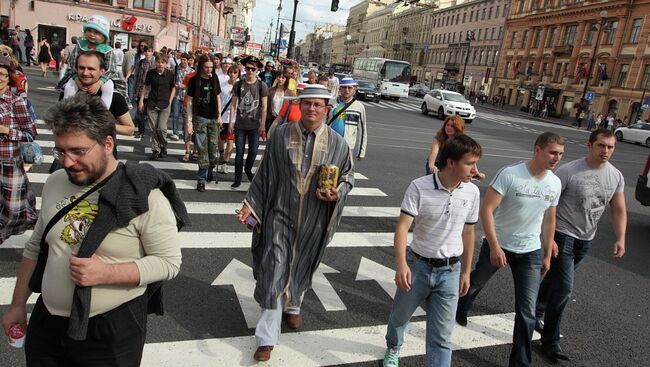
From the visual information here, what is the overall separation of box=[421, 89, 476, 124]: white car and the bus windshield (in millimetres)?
11559

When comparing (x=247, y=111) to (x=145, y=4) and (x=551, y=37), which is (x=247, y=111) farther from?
(x=551, y=37)

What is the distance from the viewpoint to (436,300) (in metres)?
3.11

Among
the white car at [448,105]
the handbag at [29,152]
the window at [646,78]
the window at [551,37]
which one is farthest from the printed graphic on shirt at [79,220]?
the window at [551,37]

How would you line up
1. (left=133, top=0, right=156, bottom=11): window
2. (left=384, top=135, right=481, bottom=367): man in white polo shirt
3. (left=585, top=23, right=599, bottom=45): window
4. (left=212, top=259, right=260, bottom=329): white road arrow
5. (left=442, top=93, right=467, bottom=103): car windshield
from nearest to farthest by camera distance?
(left=384, top=135, right=481, bottom=367): man in white polo shirt
(left=212, top=259, right=260, bottom=329): white road arrow
(left=442, top=93, right=467, bottom=103): car windshield
(left=133, top=0, right=156, bottom=11): window
(left=585, top=23, right=599, bottom=45): window

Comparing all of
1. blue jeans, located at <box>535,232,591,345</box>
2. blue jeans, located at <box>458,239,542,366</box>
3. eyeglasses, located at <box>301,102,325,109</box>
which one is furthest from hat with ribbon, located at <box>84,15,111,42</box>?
blue jeans, located at <box>535,232,591,345</box>

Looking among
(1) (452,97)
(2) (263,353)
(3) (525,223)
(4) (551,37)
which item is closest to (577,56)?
(4) (551,37)

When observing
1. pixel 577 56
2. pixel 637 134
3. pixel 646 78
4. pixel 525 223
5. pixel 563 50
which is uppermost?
pixel 563 50

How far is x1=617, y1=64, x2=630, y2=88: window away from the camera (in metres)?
42.0

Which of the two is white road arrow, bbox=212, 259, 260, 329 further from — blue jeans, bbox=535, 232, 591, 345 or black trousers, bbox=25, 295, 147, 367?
blue jeans, bbox=535, 232, 591, 345

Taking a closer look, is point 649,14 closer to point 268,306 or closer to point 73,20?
point 73,20

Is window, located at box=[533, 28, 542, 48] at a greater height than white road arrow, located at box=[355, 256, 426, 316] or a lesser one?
greater

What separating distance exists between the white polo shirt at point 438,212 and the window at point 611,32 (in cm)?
5070

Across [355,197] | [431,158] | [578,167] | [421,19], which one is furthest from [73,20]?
[421,19]

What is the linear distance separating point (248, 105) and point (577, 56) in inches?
1985
